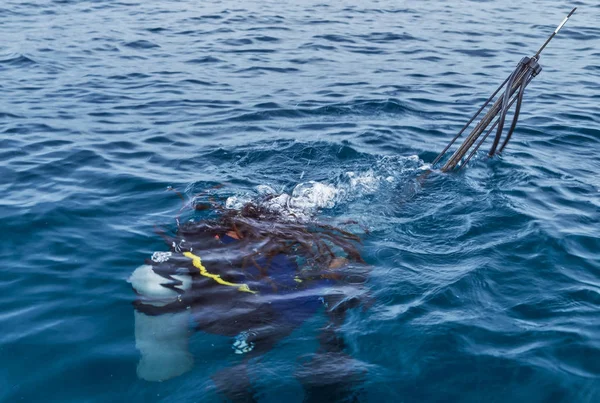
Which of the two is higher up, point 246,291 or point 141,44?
point 246,291

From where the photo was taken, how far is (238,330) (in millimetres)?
4434

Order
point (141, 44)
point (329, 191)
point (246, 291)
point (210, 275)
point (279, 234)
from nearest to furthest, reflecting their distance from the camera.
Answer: point (246, 291) → point (210, 275) → point (279, 234) → point (329, 191) → point (141, 44)

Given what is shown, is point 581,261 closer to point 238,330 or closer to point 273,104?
point 238,330

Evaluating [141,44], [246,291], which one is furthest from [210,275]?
[141,44]

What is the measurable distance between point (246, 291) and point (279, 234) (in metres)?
0.85

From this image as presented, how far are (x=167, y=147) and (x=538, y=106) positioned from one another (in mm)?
6346

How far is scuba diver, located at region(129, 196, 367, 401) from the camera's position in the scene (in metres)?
4.15

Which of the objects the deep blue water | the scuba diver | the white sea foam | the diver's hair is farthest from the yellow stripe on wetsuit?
the white sea foam

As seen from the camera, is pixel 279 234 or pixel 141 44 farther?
pixel 141 44

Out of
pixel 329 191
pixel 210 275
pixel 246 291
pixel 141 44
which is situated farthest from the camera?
pixel 141 44

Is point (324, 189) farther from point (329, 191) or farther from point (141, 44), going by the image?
point (141, 44)

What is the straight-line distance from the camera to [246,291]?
484 cm

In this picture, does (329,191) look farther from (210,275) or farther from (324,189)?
(210,275)

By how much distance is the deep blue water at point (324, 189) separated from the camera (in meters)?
4.25
